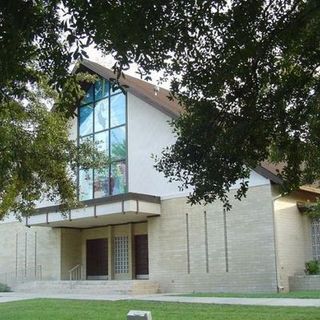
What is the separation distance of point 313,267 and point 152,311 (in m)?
10.8

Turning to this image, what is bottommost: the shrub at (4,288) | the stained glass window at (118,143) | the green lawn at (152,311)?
the green lawn at (152,311)

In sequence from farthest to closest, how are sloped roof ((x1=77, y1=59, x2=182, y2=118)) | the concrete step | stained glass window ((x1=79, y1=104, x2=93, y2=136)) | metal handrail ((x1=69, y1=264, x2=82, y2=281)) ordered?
metal handrail ((x1=69, y1=264, x2=82, y2=281)) < stained glass window ((x1=79, y1=104, x2=93, y2=136)) < sloped roof ((x1=77, y1=59, x2=182, y2=118)) < the concrete step

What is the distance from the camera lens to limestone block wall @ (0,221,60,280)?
31812 mm

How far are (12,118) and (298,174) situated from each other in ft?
19.4

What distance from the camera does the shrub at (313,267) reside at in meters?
23.9

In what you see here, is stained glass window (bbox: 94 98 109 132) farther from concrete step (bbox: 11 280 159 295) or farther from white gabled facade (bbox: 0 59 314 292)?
concrete step (bbox: 11 280 159 295)

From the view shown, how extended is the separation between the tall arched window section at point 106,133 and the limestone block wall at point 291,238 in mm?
8202

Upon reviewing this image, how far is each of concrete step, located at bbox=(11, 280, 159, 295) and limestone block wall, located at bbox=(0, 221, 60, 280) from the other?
247 cm

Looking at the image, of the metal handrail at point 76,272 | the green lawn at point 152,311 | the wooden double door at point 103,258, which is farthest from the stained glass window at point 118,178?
the green lawn at point 152,311

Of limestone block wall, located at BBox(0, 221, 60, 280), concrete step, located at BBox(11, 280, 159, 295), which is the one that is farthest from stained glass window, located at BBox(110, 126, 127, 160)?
concrete step, located at BBox(11, 280, 159, 295)

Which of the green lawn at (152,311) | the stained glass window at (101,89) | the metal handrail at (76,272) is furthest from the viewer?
the metal handrail at (76,272)

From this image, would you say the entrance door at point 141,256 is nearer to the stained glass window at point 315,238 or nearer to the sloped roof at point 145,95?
the sloped roof at point 145,95

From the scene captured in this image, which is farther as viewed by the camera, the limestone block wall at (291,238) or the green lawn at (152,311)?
the limestone block wall at (291,238)

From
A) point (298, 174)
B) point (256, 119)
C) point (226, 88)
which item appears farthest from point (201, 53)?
point (298, 174)
